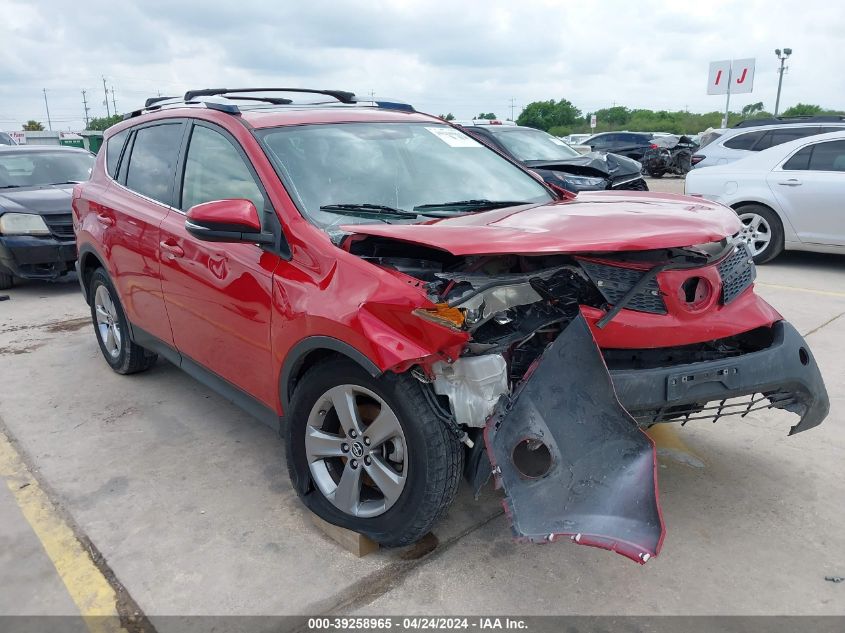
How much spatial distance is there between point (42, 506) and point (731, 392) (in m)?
3.10

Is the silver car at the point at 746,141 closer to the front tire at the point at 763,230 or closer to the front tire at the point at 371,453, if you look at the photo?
→ the front tire at the point at 763,230

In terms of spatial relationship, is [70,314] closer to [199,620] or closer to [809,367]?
[199,620]

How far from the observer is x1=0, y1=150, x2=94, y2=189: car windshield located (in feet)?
27.3

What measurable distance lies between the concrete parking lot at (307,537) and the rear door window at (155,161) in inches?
54.7

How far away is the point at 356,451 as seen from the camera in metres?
2.70

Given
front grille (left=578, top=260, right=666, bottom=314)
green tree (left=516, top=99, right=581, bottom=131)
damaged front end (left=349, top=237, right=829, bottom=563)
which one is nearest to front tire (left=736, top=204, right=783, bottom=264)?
damaged front end (left=349, top=237, right=829, bottom=563)

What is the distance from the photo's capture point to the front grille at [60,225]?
749 cm

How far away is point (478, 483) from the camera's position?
2527 mm

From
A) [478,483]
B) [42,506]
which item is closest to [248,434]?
[42,506]

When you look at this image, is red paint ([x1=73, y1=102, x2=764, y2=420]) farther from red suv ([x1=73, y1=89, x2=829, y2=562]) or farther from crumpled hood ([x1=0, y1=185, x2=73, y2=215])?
crumpled hood ([x1=0, y1=185, x2=73, y2=215])

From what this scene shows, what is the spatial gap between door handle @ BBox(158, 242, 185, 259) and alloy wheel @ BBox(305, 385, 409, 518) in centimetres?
131

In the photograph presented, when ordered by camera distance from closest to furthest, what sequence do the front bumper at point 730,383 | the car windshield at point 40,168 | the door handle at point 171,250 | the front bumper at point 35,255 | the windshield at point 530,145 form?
the front bumper at point 730,383 → the door handle at point 171,250 → the front bumper at point 35,255 → the car windshield at point 40,168 → the windshield at point 530,145

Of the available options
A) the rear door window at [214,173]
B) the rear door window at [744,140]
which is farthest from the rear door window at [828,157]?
the rear door window at [214,173]

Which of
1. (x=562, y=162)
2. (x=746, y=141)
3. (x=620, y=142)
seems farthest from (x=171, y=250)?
(x=620, y=142)
